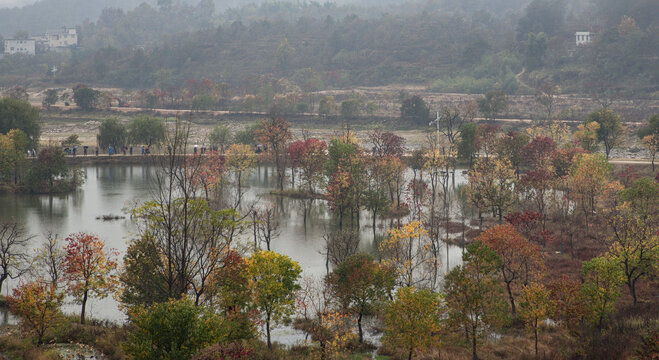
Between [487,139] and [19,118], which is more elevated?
[19,118]

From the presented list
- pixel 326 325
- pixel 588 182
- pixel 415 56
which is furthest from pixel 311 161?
pixel 415 56

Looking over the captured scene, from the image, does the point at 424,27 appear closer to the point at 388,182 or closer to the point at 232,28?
the point at 232,28

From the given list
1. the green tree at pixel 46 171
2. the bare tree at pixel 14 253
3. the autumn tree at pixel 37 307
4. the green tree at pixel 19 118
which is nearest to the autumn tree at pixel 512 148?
the green tree at pixel 46 171

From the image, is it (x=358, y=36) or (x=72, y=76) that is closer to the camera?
(x=72, y=76)

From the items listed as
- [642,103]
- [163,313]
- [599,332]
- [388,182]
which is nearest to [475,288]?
[599,332]

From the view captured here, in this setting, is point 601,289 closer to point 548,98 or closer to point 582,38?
point 548,98

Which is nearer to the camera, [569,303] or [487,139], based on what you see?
[569,303]

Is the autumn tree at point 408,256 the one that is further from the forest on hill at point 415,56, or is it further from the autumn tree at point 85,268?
the forest on hill at point 415,56
